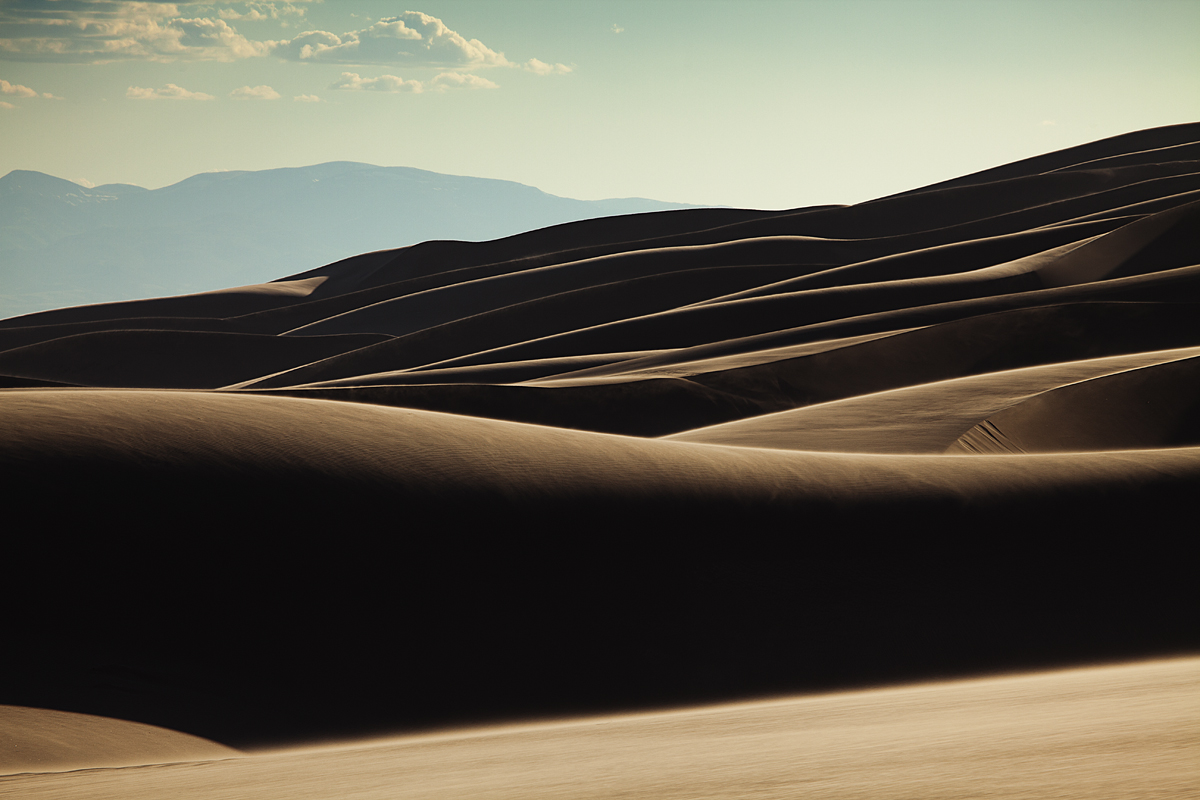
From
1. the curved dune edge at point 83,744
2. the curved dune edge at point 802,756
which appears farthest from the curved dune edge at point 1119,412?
the curved dune edge at point 83,744

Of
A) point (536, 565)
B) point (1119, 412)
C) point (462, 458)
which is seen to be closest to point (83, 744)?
point (536, 565)

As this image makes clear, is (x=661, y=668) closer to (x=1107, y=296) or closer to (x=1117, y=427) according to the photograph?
(x=1117, y=427)

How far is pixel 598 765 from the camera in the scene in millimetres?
3793

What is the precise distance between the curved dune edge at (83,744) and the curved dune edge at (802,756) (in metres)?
0.31

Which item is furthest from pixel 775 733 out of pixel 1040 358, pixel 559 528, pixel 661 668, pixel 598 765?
pixel 1040 358

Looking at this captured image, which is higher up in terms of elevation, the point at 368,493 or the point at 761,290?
the point at 761,290

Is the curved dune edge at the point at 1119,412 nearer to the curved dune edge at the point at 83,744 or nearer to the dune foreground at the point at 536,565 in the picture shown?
the dune foreground at the point at 536,565

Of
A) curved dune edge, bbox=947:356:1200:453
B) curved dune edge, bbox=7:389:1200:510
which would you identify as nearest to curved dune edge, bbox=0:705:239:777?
curved dune edge, bbox=7:389:1200:510

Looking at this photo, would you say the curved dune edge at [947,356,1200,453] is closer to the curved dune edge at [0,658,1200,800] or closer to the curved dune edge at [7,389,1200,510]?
the curved dune edge at [7,389,1200,510]

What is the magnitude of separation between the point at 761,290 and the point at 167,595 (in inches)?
1052

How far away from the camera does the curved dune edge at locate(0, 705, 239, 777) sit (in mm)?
4691

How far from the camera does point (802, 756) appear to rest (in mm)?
3428

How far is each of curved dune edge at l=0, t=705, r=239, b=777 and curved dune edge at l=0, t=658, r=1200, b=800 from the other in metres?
0.31

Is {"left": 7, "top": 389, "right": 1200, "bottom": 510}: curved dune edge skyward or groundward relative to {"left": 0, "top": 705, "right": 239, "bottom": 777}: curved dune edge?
skyward
